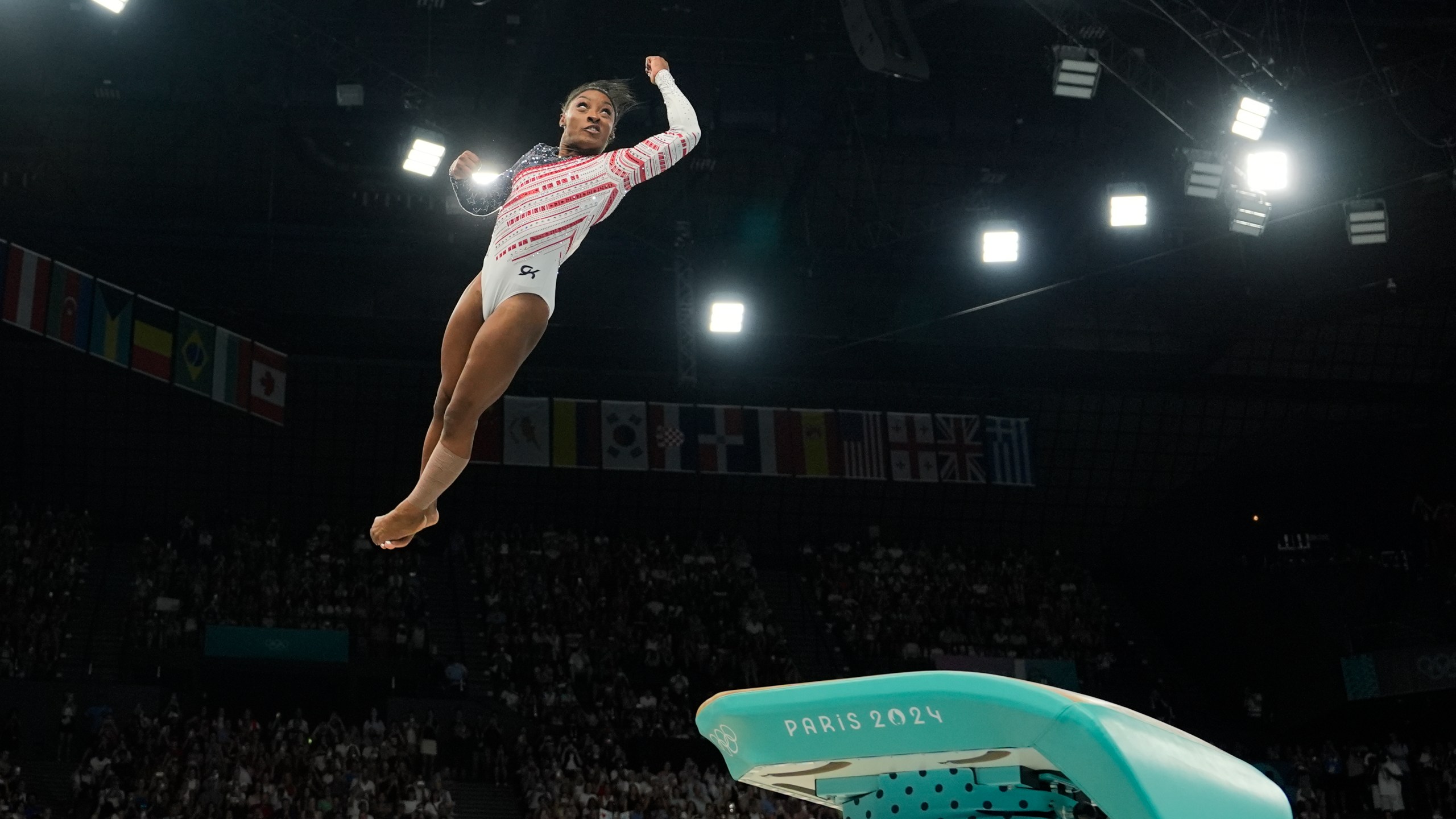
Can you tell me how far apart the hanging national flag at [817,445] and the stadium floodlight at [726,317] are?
26.9ft

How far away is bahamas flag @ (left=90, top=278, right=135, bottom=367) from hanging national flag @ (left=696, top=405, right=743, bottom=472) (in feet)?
34.3

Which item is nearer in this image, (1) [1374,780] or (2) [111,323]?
(2) [111,323]

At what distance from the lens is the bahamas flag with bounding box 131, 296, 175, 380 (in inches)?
865

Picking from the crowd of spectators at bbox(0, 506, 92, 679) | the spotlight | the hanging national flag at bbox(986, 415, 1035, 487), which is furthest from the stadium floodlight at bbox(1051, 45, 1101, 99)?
the crowd of spectators at bbox(0, 506, 92, 679)

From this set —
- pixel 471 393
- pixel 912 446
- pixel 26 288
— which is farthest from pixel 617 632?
pixel 471 393

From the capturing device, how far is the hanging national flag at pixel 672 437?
90.7ft

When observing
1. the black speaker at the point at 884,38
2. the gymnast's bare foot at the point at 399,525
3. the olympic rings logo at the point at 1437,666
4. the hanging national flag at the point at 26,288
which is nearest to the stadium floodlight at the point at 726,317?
the black speaker at the point at 884,38

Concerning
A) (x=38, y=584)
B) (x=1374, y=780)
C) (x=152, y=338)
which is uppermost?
(x=152, y=338)

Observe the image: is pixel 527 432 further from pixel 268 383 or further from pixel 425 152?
pixel 425 152

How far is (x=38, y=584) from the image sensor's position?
23.1 meters

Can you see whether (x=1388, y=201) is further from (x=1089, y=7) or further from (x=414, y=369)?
(x=414, y=369)

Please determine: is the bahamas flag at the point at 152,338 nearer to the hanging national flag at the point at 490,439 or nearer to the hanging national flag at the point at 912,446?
the hanging national flag at the point at 490,439

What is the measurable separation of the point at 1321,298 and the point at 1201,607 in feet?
22.8

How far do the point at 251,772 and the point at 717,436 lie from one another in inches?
477
